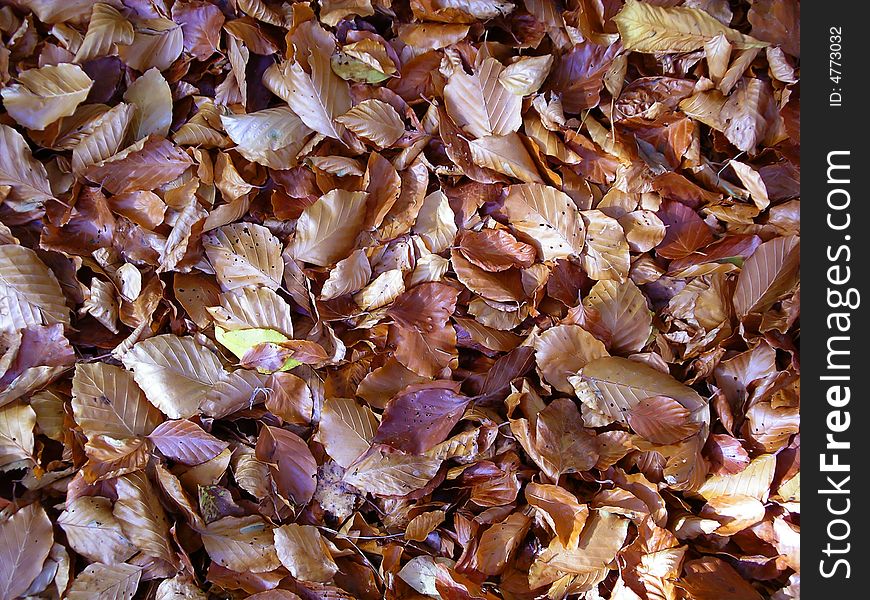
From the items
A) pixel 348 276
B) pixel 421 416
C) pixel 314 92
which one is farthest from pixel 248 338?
pixel 314 92

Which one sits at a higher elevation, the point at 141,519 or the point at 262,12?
the point at 262,12

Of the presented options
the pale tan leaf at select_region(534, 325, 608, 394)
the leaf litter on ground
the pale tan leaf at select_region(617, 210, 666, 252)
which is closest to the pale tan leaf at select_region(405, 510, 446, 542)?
the leaf litter on ground

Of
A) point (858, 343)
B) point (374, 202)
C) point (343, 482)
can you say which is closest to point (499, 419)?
point (343, 482)

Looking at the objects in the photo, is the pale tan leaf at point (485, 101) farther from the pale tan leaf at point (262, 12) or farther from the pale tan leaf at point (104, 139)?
the pale tan leaf at point (104, 139)

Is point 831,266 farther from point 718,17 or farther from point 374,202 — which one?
point 374,202

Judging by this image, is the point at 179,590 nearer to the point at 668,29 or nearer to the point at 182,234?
the point at 182,234

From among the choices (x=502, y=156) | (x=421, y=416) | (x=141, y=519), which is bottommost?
(x=141, y=519)
